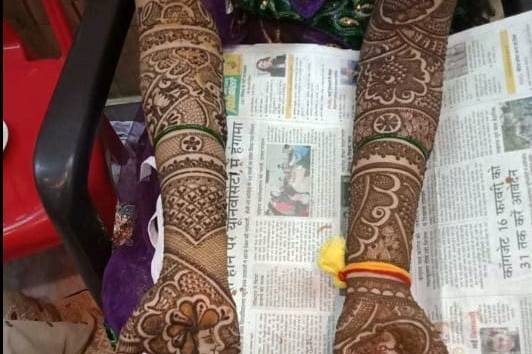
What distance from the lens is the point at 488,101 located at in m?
0.84

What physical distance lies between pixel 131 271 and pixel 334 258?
24 cm

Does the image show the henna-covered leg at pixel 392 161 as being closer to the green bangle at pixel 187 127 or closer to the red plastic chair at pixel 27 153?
the green bangle at pixel 187 127

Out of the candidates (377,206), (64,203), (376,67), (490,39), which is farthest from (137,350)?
(490,39)

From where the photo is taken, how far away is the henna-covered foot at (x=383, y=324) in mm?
676

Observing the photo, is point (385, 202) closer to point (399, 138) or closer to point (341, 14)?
point (399, 138)

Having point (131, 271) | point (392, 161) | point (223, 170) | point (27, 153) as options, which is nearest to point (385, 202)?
point (392, 161)

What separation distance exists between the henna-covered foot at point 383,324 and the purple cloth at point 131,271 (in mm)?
246

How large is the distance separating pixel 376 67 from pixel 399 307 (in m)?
0.28

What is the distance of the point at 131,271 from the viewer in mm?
820

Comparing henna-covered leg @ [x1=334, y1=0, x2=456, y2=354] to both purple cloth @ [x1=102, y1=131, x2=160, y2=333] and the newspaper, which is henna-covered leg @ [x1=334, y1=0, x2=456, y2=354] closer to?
the newspaper

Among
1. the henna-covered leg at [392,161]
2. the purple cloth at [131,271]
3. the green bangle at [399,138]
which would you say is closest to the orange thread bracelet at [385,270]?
the henna-covered leg at [392,161]

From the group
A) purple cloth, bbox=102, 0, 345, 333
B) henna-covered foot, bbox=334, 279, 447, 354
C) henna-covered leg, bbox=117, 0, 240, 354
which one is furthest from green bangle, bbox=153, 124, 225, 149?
henna-covered foot, bbox=334, 279, 447, 354

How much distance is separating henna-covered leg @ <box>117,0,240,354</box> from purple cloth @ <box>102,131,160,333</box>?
107 mm

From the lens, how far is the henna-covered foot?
2.22 ft
